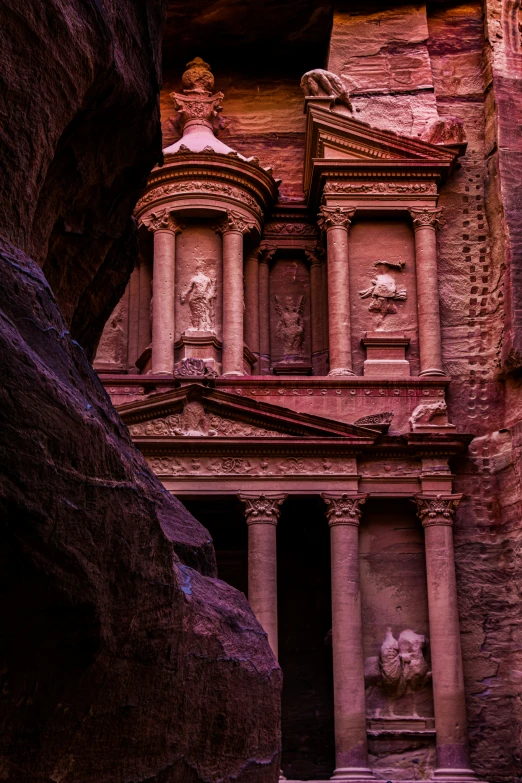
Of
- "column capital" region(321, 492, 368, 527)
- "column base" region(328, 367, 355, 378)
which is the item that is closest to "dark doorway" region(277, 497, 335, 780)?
"column capital" region(321, 492, 368, 527)

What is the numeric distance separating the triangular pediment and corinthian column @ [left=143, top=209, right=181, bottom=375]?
1.64 m

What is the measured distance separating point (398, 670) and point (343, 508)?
2757mm

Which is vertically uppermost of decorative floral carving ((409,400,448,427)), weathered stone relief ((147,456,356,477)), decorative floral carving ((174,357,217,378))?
decorative floral carving ((174,357,217,378))

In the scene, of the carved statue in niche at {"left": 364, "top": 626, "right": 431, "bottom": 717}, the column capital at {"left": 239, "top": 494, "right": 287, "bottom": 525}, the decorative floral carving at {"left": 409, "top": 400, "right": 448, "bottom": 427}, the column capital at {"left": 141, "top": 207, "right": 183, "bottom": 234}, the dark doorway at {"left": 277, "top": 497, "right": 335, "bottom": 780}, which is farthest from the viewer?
the column capital at {"left": 141, "top": 207, "right": 183, "bottom": 234}

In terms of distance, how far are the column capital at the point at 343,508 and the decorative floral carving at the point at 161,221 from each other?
6.39m

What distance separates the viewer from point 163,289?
70.8ft

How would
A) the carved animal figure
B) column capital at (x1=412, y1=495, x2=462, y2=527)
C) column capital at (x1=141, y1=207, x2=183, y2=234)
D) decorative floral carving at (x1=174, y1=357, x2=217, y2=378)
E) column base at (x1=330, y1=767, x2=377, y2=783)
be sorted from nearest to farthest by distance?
1. column base at (x1=330, y1=767, x2=377, y2=783)
2. column capital at (x1=412, y1=495, x2=462, y2=527)
3. decorative floral carving at (x1=174, y1=357, x2=217, y2=378)
4. column capital at (x1=141, y1=207, x2=183, y2=234)
5. the carved animal figure

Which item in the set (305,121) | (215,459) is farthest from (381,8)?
(215,459)

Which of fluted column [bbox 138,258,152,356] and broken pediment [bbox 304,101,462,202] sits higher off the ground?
broken pediment [bbox 304,101,462,202]

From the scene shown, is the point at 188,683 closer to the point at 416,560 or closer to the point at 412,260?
the point at 416,560

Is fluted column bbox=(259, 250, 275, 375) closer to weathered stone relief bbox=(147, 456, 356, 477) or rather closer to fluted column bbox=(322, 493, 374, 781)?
weathered stone relief bbox=(147, 456, 356, 477)

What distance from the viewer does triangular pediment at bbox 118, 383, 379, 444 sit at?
62.6 ft

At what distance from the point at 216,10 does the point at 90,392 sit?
2347 cm

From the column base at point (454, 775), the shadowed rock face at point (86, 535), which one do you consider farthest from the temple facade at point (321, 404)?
the shadowed rock face at point (86, 535)
